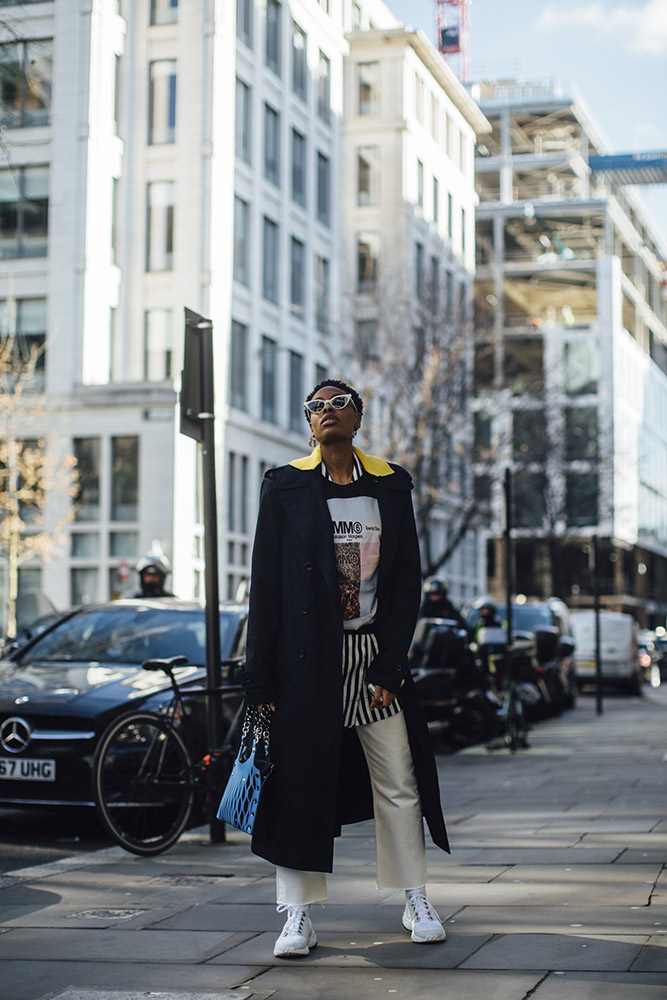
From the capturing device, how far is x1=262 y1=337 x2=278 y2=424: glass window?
149ft

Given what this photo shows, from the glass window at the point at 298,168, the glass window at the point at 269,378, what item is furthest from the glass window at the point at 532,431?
the glass window at the point at 298,168

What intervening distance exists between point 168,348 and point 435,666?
26755 millimetres

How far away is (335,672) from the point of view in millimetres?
5379

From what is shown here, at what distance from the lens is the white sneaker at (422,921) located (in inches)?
216

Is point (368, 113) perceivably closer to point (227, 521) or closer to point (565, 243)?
point (227, 521)

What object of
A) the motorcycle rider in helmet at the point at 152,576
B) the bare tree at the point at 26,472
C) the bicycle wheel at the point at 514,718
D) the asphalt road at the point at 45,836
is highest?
the bare tree at the point at 26,472

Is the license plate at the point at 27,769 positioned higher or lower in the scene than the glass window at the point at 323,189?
lower

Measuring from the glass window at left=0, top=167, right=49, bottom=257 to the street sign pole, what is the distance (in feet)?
106

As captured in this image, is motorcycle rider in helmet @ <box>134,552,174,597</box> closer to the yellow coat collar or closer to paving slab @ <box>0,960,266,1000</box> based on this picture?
the yellow coat collar

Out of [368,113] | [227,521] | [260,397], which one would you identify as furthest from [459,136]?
[227,521]

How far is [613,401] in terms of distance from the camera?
7981 cm

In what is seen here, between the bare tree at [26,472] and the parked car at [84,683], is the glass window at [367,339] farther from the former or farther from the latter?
the parked car at [84,683]

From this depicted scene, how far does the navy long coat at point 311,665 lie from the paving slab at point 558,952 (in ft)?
1.44

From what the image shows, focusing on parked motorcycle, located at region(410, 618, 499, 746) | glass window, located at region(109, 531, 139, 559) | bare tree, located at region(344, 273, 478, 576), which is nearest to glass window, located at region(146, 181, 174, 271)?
bare tree, located at region(344, 273, 478, 576)
